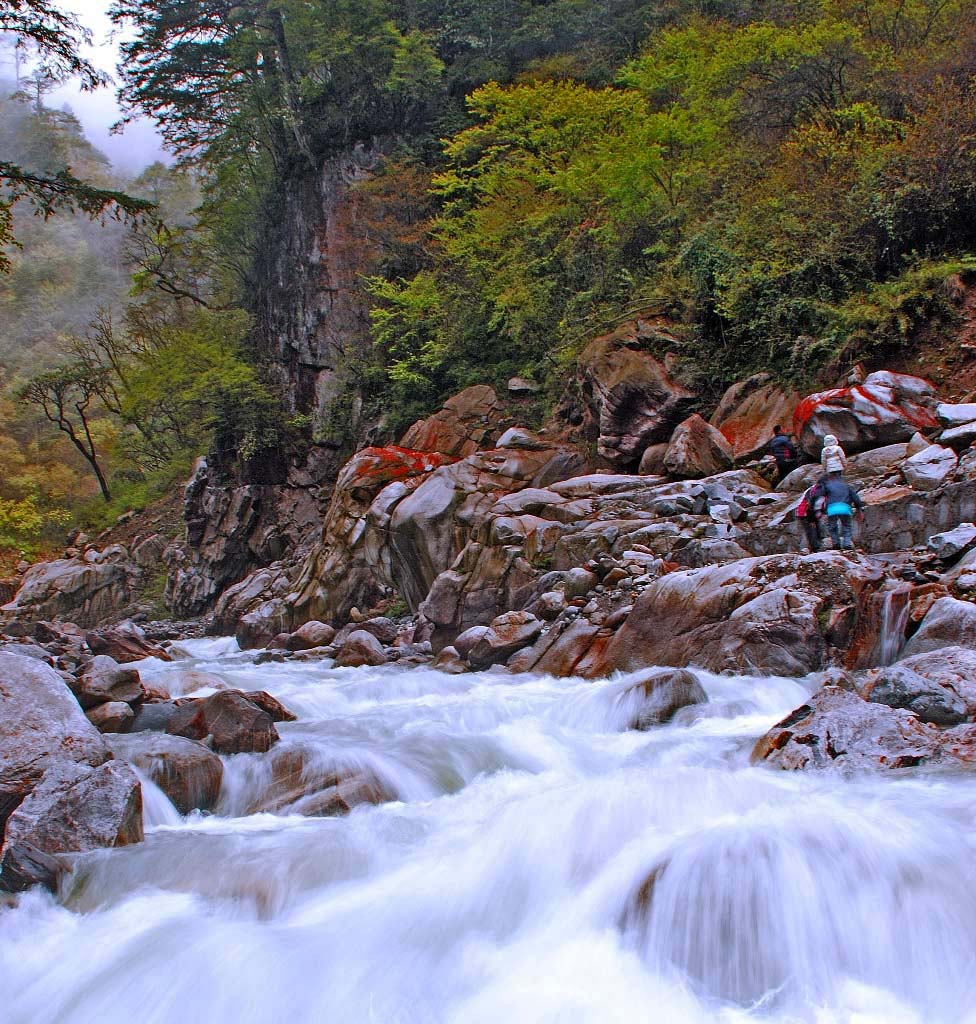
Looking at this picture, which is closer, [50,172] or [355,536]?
[50,172]

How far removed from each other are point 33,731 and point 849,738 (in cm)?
547

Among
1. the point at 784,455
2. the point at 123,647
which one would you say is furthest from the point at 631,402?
the point at 123,647

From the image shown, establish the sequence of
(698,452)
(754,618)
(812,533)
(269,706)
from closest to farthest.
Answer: (754,618), (269,706), (812,533), (698,452)

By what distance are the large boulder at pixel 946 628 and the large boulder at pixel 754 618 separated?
53cm

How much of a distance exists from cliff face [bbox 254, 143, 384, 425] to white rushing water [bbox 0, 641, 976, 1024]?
1896 centimetres

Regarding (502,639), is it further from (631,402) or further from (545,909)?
(631,402)

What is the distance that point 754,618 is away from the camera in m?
→ 6.74

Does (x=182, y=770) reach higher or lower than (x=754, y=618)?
lower

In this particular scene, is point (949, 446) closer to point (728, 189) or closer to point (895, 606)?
point (895, 606)

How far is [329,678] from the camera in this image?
1032cm

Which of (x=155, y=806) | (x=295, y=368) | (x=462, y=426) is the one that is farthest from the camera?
(x=295, y=368)

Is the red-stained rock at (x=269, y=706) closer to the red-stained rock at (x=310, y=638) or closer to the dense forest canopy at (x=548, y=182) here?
the red-stained rock at (x=310, y=638)

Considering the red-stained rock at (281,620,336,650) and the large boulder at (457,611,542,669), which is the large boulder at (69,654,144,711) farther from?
the red-stained rock at (281,620,336,650)

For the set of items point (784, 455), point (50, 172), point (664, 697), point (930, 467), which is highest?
point (50, 172)
